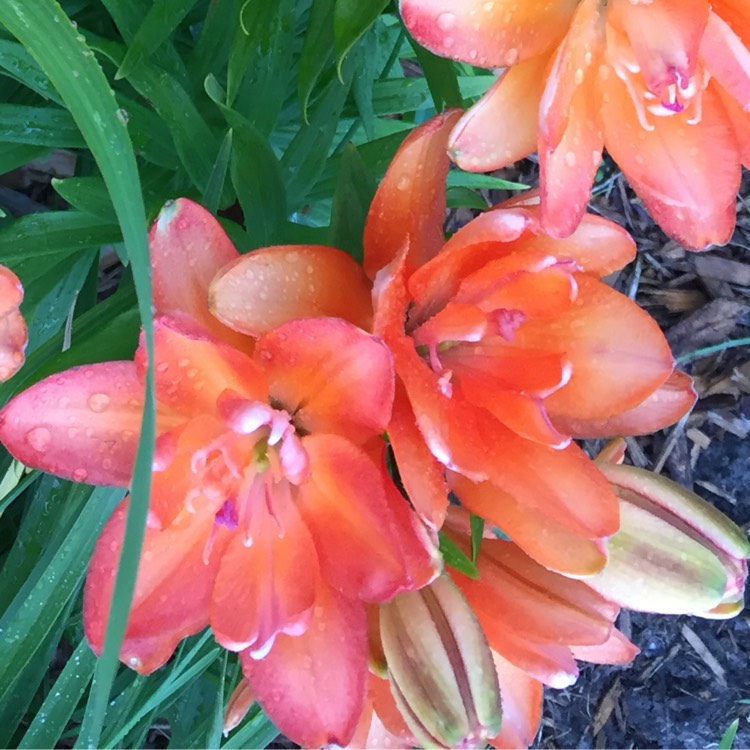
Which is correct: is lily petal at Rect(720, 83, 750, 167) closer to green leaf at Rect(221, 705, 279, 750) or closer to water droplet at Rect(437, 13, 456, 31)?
water droplet at Rect(437, 13, 456, 31)

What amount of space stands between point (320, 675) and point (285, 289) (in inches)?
7.7

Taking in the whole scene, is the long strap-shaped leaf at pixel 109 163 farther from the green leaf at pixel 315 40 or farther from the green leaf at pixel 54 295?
the green leaf at pixel 54 295

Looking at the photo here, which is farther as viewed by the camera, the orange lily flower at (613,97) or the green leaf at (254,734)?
the green leaf at (254,734)

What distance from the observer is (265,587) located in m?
0.41

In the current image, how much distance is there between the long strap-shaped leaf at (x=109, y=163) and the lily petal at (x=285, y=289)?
6cm

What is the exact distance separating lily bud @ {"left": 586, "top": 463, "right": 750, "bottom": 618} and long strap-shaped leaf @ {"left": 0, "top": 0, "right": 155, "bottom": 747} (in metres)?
0.27

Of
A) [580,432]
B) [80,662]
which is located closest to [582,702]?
[80,662]

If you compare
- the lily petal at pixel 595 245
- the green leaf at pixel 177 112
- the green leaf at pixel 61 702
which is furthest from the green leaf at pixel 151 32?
the green leaf at pixel 61 702

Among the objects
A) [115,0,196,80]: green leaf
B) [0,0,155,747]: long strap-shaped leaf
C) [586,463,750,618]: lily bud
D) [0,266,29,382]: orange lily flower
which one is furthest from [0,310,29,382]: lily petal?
[586,463,750,618]: lily bud

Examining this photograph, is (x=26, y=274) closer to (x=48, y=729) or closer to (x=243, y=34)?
(x=243, y=34)

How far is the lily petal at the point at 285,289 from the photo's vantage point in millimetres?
386

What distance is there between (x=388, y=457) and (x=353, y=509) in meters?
0.08

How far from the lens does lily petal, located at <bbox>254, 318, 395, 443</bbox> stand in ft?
1.19

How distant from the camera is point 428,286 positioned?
0.42 m
